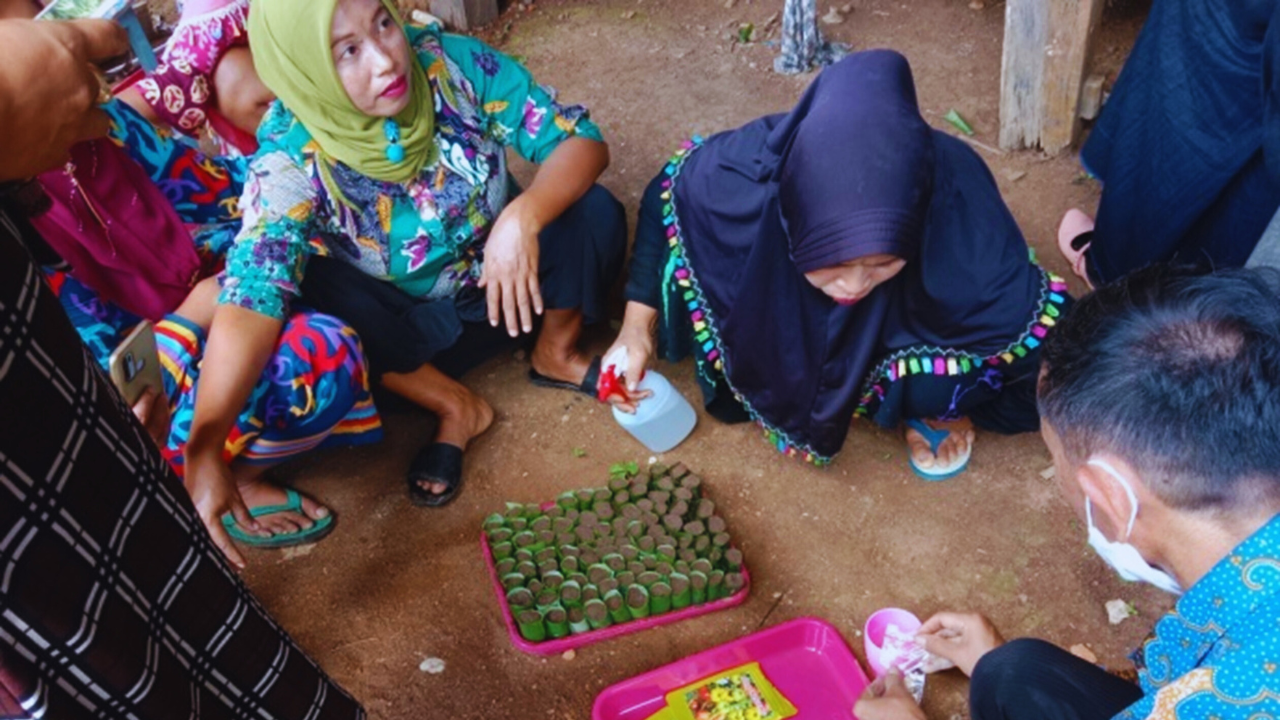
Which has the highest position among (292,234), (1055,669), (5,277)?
(5,277)

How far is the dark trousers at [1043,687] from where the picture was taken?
159 centimetres

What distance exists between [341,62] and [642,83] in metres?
1.83

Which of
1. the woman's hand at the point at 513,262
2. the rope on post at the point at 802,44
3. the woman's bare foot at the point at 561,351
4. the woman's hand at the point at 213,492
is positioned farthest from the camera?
the rope on post at the point at 802,44

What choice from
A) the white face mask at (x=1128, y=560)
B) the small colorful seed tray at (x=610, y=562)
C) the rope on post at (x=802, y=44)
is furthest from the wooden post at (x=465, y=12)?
the white face mask at (x=1128, y=560)

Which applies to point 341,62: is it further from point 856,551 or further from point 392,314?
point 856,551

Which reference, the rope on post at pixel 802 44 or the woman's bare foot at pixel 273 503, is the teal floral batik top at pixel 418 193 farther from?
the rope on post at pixel 802 44

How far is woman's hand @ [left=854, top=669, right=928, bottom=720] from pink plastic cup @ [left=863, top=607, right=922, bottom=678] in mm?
124

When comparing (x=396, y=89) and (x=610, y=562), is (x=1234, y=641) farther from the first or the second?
(x=396, y=89)

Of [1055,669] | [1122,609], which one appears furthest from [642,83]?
[1055,669]

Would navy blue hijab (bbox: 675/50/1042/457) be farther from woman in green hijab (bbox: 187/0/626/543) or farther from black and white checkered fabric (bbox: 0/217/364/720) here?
black and white checkered fabric (bbox: 0/217/364/720)

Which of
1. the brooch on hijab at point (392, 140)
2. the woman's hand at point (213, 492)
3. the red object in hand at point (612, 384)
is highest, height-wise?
the brooch on hijab at point (392, 140)

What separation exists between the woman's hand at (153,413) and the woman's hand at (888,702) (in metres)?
1.31

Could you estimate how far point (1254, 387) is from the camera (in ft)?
3.91

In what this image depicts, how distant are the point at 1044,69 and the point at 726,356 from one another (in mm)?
1408
